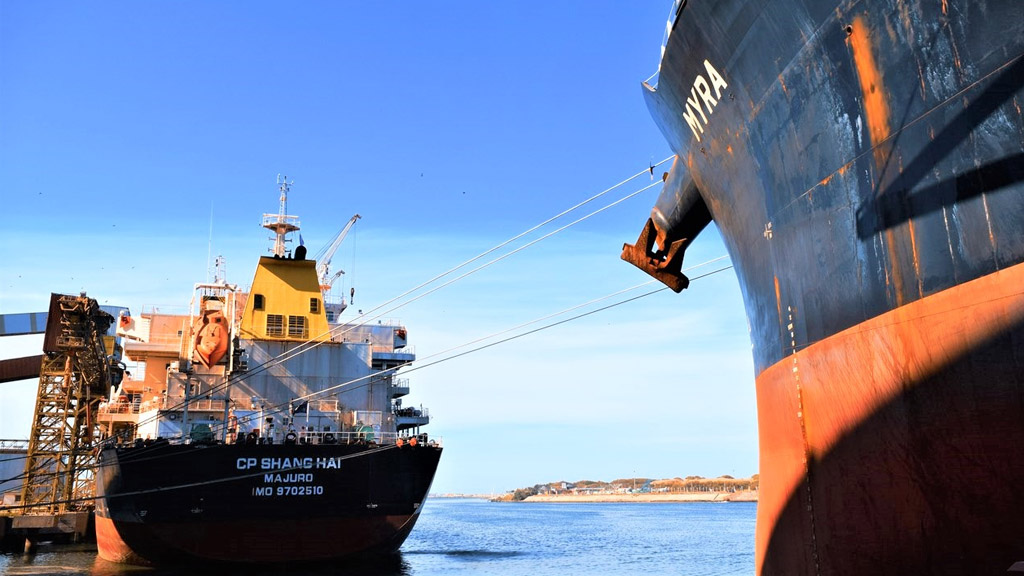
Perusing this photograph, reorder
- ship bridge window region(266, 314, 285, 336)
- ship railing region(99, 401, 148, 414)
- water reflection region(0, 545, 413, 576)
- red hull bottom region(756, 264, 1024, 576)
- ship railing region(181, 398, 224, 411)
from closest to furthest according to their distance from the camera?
red hull bottom region(756, 264, 1024, 576) → water reflection region(0, 545, 413, 576) → ship railing region(181, 398, 224, 411) → ship bridge window region(266, 314, 285, 336) → ship railing region(99, 401, 148, 414)

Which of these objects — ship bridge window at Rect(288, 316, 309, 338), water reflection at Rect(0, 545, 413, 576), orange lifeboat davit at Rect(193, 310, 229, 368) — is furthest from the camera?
ship bridge window at Rect(288, 316, 309, 338)

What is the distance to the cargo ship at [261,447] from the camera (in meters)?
20.1

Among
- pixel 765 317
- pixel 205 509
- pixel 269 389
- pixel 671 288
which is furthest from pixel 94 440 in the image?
pixel 765 317

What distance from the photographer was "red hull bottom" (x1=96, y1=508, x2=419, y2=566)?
65.6 feet

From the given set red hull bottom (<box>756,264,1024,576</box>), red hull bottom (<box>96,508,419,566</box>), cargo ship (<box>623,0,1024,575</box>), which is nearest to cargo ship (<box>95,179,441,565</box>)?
red hull bottom (<box>96,508,419,566</box>)

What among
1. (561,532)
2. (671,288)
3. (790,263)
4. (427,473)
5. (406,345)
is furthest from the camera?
(561,532)

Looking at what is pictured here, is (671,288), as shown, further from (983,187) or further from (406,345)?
(406,345)

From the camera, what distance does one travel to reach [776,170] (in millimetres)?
7902

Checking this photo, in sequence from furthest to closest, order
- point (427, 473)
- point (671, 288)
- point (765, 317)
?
1. point (427, 473)
2. point (671, 288)
3. point (765, 317)

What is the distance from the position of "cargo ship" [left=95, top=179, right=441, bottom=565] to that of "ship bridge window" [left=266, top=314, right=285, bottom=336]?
0.12ft

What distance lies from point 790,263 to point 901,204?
5.83 feet

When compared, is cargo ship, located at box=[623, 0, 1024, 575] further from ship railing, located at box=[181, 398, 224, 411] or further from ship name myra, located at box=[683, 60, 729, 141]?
ship railing, located at box=[181, 398, 224, 411]

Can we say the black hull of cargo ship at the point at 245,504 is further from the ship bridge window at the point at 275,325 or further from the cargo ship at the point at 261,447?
the ship bridge window at the point at 275,325

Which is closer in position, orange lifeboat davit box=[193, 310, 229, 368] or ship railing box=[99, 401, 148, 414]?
orange lifeboat davit box=[193, 310, 229, 368]
